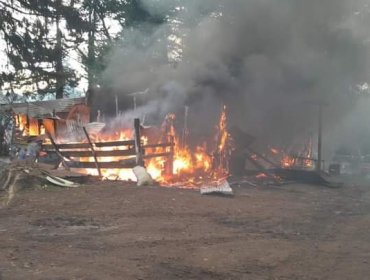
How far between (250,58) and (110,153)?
246 inches

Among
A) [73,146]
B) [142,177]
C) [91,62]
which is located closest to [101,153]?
[73,146]

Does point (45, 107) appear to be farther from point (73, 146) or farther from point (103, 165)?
point (103, 165)

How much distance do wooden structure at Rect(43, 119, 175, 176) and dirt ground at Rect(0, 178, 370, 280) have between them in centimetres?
166

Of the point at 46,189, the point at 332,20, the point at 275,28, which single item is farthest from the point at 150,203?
the point at 332,20

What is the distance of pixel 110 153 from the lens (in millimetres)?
11398

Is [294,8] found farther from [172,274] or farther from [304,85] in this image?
[172,274]

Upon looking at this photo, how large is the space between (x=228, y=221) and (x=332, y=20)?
11.0m

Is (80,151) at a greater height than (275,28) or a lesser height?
lesser

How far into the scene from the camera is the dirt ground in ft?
14.4

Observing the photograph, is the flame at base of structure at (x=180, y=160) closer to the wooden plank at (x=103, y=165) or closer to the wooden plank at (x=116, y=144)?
the wooden plank at (x=103, y=165)

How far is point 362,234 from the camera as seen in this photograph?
6.15 metres

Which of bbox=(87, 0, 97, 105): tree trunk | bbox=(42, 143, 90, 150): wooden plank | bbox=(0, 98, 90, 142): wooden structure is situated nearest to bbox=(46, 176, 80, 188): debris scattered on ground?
bbox=(42, 143, 90, 150): wooden plank

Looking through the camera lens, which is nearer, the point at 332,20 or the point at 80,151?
the point at 80,151

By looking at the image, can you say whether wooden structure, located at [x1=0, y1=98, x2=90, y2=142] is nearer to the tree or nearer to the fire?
the tree
